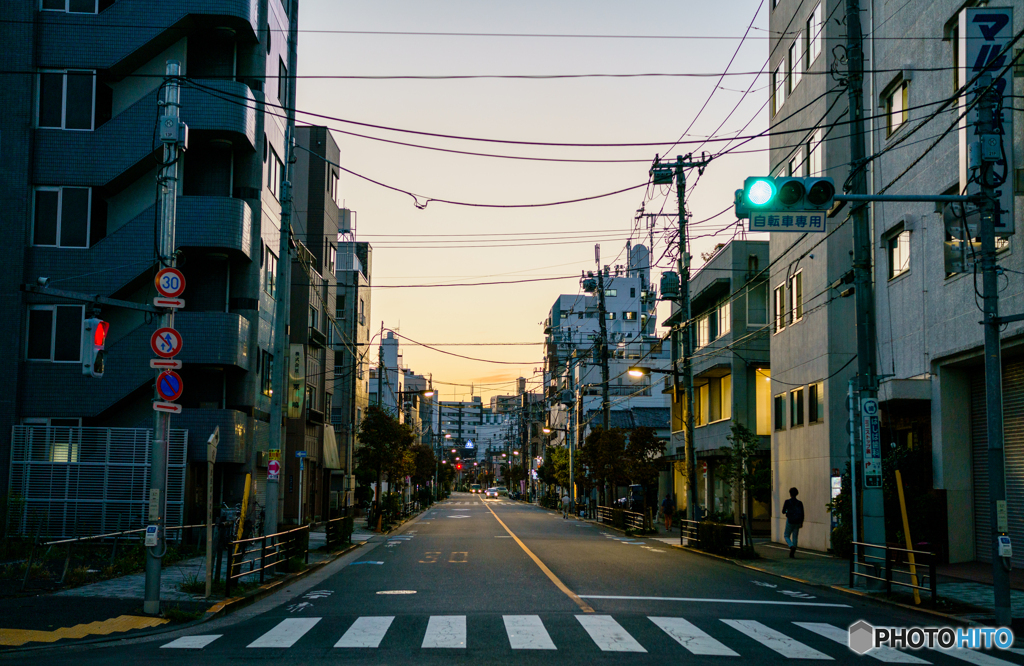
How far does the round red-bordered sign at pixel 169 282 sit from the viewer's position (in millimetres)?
15008

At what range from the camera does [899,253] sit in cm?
2647

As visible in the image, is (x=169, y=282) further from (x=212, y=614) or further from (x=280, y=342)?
(x=280, y=342)

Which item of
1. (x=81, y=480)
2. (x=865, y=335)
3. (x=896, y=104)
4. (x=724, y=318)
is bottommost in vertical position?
(x=81, y=480)

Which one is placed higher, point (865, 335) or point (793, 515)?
point (865, 335)

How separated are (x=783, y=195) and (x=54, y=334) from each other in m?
24.3

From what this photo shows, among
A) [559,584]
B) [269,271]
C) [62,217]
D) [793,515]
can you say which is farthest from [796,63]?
[62,217]

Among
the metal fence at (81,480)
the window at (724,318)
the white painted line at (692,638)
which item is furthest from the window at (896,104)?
the metal fence at (81,480)

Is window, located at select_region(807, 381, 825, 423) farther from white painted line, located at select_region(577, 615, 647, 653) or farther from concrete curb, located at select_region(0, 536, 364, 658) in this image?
white painted line, located at select_region(577, 615, 647, 653)

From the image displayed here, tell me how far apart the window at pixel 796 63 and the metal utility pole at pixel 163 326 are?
80.0ft

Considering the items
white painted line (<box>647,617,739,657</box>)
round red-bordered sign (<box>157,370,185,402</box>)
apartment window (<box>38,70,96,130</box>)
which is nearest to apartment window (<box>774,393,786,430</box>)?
white painted line (<box>647,617,739,657</box>)

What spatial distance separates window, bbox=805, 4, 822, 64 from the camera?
31.8 metres

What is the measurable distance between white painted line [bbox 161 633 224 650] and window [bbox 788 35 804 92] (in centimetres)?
2845

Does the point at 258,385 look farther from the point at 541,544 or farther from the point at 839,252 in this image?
the point at 839,252

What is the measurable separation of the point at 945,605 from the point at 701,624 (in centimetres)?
491
